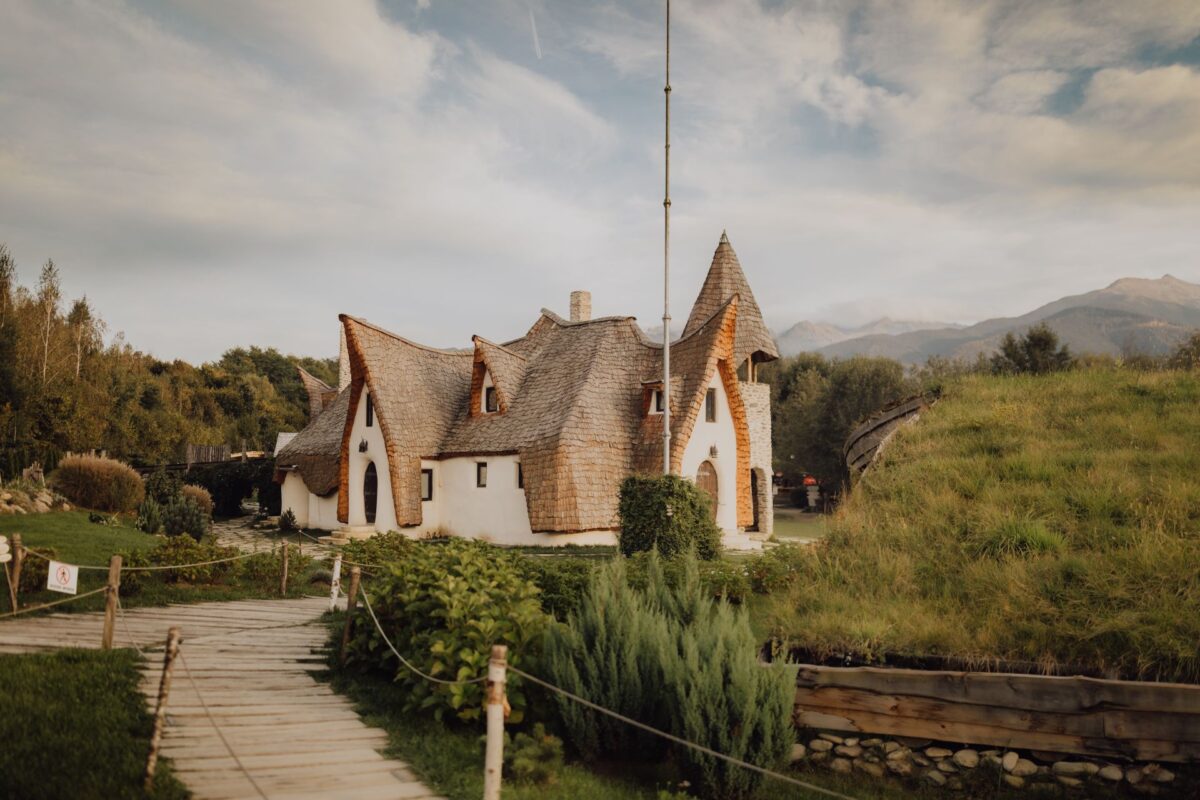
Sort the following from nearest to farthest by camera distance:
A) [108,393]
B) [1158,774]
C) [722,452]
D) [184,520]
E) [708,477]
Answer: [1158,774] → [184,520] → [708,477] → [722,452] → [108,393]

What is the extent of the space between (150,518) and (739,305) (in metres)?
21.1

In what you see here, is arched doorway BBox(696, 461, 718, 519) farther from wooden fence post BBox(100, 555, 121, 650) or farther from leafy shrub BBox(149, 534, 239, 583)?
wooden fence post BBox(100, 555, 121, 650)

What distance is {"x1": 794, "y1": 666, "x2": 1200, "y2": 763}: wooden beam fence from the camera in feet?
20.9

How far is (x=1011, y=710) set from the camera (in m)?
6.84

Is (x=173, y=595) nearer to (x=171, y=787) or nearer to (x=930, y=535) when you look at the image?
(x=171, y=787)

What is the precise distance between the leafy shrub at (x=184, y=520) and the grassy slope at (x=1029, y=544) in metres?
15.6

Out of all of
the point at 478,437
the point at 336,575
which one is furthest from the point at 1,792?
the point at 478,437

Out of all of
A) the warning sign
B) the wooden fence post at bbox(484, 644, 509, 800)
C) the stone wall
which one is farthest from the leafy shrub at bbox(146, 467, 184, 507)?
the wooden fence post at bbox(484, 644, 509, 800)

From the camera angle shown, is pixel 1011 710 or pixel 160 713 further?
pixel 1011 710

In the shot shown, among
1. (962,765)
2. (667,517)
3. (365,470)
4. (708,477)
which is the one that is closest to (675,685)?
(962,765)

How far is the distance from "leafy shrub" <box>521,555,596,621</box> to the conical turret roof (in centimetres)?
1780

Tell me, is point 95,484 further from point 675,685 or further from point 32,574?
point 675,685

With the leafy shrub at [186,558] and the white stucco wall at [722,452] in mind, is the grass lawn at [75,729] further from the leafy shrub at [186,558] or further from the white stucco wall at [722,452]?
the white stucco wall at [722,452]

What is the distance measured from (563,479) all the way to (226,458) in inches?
1143
